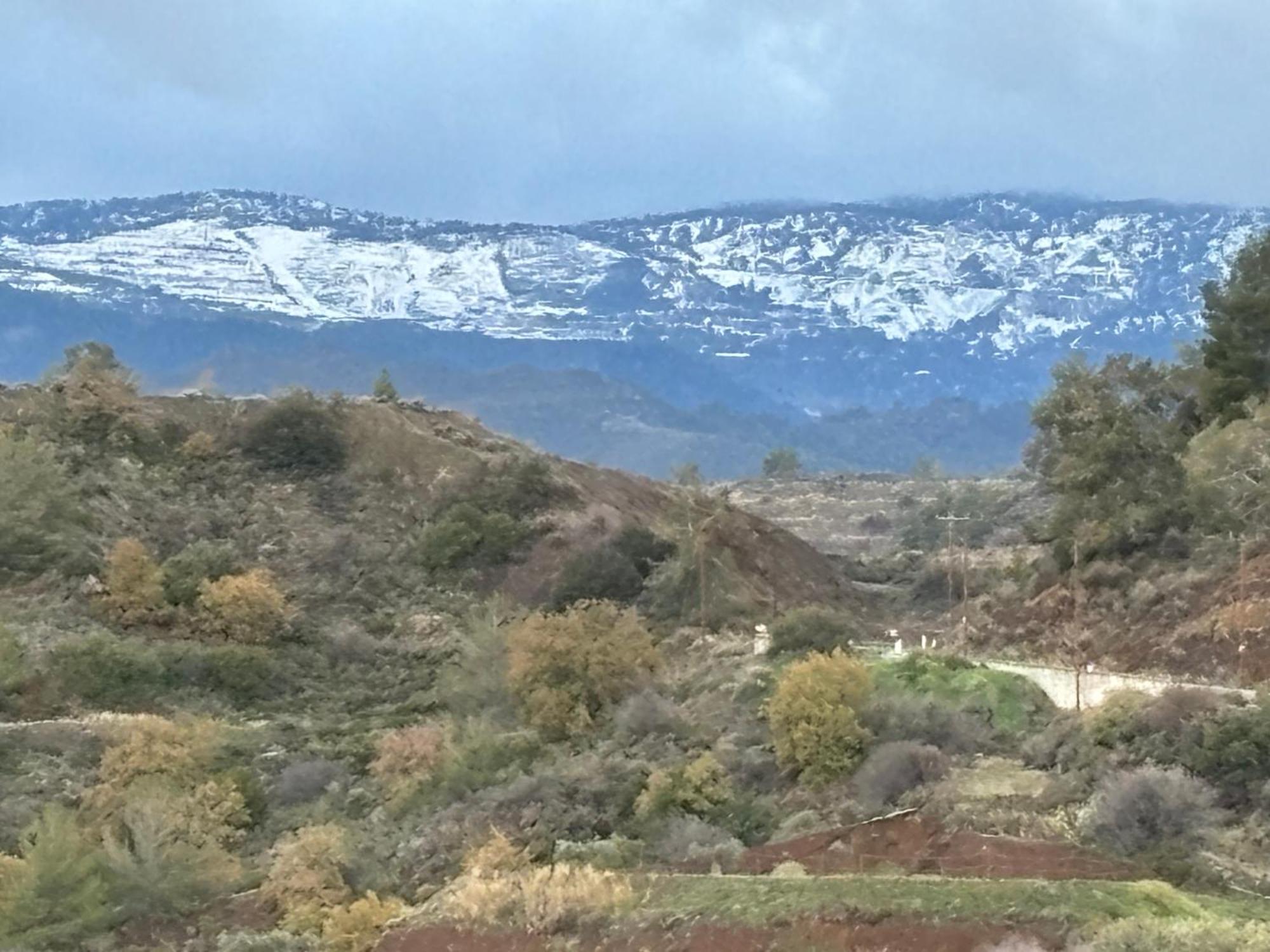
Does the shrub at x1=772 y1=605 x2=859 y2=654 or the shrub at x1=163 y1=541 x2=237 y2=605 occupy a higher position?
the shrub at x1=772 y1=605 x2=859 y2=654

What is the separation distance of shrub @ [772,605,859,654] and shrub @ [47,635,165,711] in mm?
13981

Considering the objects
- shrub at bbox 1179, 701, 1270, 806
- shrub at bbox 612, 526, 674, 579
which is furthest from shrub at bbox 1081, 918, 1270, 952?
shrub at bbox 612, 526, 674, 579

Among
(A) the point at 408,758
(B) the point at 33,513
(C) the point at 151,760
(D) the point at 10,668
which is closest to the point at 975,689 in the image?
(A) the point at 408,758

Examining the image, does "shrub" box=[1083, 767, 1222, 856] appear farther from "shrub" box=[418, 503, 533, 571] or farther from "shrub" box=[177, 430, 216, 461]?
"shrub" box=[177, 430, 216, 461]

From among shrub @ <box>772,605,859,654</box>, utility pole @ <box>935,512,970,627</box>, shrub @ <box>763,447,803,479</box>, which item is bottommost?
shrub @ <box>763,447,803,479</box>

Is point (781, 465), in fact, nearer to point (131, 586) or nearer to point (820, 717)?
point (131, 586)

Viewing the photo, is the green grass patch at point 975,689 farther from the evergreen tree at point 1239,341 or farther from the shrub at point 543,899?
the evergreen tree at point 1239,341

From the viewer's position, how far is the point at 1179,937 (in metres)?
9.88

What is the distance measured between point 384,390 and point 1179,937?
45707 millimetres

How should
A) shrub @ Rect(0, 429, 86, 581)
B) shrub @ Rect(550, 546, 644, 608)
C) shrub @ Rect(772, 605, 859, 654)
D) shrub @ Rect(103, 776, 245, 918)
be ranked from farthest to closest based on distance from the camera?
shrub @ Rect(550, 546, 644, 608) → shrub @ Rect(0, 429, 86, 581) → shrub @ Rect(772, 605, 859, 654) → shrub @ Rect(103, 776, 245, 918)

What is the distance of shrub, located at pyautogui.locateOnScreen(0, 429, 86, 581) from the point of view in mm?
34656

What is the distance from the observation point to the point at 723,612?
32.3m

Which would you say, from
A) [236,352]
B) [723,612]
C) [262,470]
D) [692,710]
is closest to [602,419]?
[236,352]

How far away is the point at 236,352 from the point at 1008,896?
137 m
